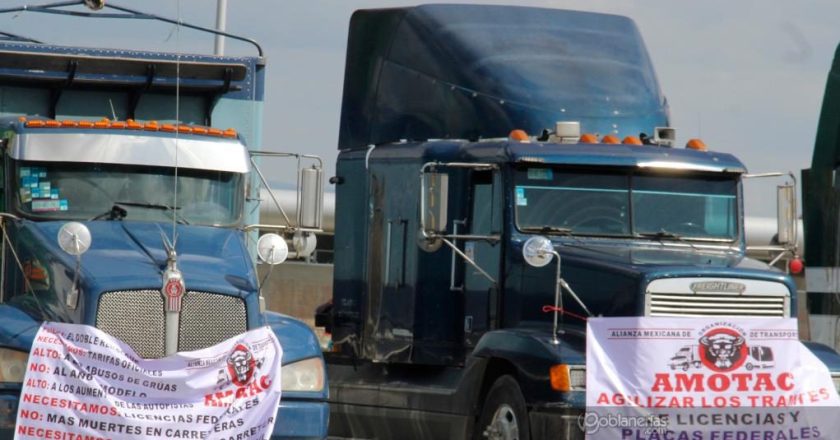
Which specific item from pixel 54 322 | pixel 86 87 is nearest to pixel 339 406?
pixel 86 87

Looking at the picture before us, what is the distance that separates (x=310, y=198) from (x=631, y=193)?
2.61 metres

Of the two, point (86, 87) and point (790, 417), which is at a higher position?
point (86, 87)

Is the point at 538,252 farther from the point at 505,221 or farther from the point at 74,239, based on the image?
the point at 74,239

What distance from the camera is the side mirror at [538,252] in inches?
472

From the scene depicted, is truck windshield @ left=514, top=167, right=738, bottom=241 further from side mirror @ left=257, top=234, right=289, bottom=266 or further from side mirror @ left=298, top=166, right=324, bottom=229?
side mirror @ left=257, top=234, right=289, bottom=266

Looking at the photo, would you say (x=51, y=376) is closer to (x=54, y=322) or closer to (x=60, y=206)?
(x=54, y=322)

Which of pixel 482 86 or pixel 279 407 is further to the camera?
pixel 482 86

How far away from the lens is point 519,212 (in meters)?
13.1

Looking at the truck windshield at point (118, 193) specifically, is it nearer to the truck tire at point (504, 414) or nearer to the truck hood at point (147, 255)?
the truck hood at point (147, 255)

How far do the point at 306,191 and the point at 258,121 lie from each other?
7.90 feet

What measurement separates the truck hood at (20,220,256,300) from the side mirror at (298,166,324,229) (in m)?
0.72

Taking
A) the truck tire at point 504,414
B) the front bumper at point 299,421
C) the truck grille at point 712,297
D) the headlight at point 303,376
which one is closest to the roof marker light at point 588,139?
the truck grille at point 712,297

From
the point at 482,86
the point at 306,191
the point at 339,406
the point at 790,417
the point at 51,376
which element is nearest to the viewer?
the point at 51,376

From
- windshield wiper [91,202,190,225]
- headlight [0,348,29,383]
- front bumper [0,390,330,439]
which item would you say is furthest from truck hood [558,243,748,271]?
headlight [0,348,29,383]
